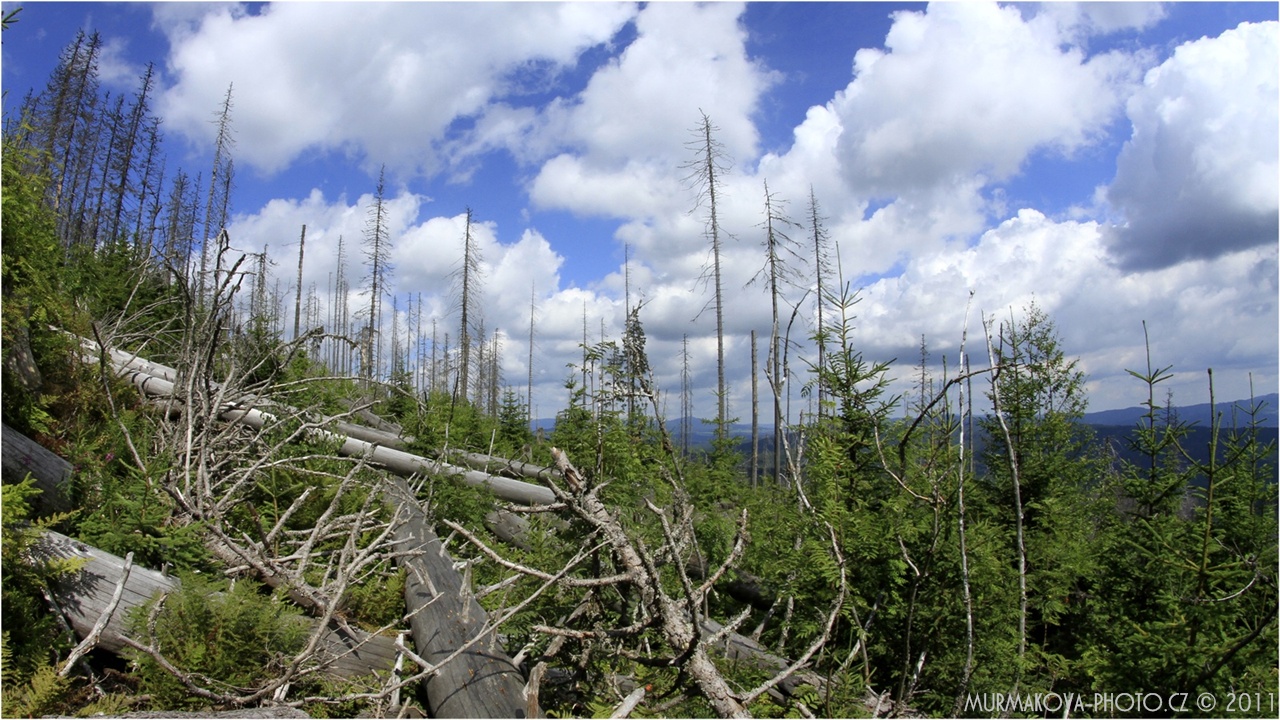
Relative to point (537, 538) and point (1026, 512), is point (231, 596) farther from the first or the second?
point (1026, 512)

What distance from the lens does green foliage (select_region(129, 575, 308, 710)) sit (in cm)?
339

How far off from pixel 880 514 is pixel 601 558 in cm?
204

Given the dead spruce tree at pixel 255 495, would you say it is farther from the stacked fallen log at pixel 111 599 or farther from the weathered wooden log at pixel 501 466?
the weathered wooden log at pixel 501 466

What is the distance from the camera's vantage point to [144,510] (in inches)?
174

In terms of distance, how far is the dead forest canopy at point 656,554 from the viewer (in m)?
3.38

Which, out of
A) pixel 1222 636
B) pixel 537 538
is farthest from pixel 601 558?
pixel 1222 636

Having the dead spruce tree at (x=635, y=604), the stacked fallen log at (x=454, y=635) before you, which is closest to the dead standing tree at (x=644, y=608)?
the dead spruce tree at (x=635, y=604)

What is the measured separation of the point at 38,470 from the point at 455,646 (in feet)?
11.5

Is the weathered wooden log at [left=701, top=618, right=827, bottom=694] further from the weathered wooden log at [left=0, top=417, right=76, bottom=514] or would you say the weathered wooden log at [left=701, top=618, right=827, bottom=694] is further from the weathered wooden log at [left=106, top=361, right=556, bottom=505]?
the weathered wooden log at [left=0, top=417, right=76, bottom=514]

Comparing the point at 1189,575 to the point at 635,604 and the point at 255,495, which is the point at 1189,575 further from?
the point at 255,495

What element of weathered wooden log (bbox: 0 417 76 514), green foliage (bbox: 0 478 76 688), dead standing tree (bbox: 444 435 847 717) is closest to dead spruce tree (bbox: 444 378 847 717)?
dead standing tree (bbox: 444 435 847 717)

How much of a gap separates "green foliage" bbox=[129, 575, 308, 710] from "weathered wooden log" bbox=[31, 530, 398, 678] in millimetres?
161

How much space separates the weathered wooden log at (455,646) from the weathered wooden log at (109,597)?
13.6 inches

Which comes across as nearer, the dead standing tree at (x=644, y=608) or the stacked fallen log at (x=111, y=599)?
the dead standing tree at (x=644, y=608)
